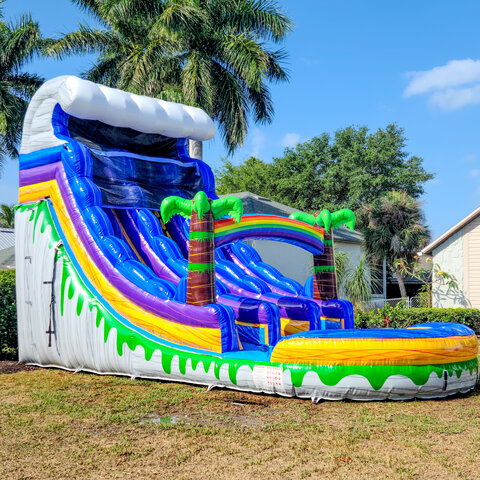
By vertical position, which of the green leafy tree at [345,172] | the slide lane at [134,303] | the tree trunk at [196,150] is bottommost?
the slide lane at [134,303]

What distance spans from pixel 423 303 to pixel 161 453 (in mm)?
14327

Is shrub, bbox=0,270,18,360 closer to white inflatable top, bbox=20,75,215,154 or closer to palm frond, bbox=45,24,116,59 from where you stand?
white inflatable top, bbox=20,75,215,154

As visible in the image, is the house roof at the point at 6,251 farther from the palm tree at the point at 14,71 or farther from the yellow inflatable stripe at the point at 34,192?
the yellow inflatable stripe at the point at 34,192

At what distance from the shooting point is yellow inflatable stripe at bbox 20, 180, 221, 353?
6.59 meters

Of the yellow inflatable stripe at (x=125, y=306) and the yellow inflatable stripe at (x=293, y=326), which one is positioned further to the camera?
the yellow inflatable stripe at (x=293, y=326)

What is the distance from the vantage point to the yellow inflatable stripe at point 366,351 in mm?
5832

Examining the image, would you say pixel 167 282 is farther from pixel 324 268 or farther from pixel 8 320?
pixel 8 320

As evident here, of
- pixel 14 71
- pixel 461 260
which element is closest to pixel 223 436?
pixel 461 260

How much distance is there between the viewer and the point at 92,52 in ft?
63.6

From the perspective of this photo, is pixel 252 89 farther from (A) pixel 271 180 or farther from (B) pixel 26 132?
(A) pixel 271 180

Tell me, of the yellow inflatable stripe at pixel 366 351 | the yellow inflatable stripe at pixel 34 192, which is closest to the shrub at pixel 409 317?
the yellow inflatable stripe at pixel 366 351

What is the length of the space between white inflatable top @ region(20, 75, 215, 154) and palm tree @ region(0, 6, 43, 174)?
13.6 metres

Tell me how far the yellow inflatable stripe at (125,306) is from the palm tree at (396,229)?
20470 millimetres

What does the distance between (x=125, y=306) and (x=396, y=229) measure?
21236mm
